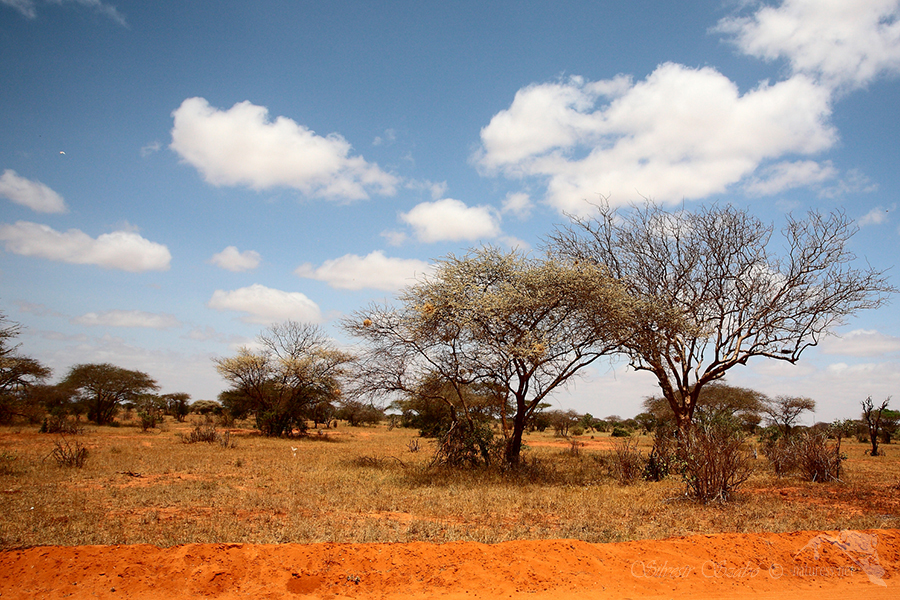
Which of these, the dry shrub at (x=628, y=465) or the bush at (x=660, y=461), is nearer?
the dry shrub at (x=628, y=465)

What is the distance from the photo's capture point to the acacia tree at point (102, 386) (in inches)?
1329

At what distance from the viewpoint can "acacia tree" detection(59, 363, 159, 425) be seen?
111 feet

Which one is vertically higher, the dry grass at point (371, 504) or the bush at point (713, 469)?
the bush at point (713, 469)

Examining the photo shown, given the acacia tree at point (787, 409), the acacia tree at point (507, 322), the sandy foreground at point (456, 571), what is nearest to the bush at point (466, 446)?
the acacia tree at point (507, 322)

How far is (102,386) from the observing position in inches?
1335

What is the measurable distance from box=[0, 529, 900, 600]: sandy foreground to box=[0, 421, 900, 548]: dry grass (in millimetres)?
651

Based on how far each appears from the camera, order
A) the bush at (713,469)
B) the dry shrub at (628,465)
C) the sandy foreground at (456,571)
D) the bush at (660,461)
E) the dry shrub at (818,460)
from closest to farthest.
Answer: the sandy foreground at (456,571) → the bush at (713,469) → the dry shrub at (628,465) → the bush at (660,461) → the dry shrub at (818,460)

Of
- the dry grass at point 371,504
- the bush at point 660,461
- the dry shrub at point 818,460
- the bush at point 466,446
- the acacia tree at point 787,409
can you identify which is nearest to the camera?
the dry grass at point 371,504

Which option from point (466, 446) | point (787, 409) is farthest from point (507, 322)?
point (787, 409)

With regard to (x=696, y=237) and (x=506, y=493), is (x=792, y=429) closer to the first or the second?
(x=696, y=237)

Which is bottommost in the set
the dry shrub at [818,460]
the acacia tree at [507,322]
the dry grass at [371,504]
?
the dry grass at [371,504]

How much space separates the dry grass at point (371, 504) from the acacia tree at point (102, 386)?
2261 cm

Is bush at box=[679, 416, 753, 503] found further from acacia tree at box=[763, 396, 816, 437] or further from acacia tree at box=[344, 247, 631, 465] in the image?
acacia tree at box=[763, 396, 816, 437]

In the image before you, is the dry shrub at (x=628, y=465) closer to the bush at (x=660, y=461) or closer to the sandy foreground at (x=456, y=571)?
the bush at (x=660, y=461)
